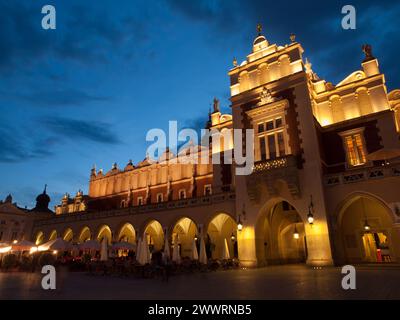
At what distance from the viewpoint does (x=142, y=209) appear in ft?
95.8

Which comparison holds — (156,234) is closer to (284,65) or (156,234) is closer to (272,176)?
(272,176)

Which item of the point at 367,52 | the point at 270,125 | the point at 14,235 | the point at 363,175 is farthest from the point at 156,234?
the point at 367,52

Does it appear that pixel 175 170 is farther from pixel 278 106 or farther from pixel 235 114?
pixel 278 106

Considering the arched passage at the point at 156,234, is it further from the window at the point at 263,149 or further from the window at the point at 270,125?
the window at the point at 270,125

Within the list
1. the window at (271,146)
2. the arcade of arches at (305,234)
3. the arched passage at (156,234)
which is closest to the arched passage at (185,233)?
the arched passage at (156,234)

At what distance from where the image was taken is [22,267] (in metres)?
23.4

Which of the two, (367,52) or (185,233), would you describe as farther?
(185,233)

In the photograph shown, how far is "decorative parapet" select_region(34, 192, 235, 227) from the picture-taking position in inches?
958

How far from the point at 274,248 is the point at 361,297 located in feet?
53.8

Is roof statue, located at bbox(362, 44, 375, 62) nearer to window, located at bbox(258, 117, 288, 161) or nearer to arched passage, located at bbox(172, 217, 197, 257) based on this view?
window, located at bbox(258, 117, 288, 161)

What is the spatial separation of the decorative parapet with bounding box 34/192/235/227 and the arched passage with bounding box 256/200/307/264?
366 cm

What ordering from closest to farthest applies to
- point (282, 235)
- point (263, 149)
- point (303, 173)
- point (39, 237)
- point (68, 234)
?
point (303, 173) → point (263, 149) → point (282, 235) → point (68, 234) → point (39, 237)

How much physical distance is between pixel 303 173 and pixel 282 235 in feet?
23.9

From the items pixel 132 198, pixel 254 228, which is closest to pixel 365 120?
pixel 254 228
